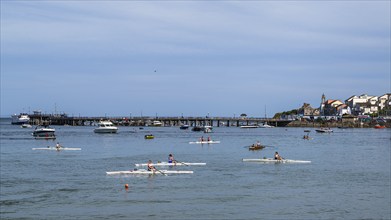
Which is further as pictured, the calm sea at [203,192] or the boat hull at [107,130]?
the boat hull at [107,130]

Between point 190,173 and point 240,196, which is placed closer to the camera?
point 240,196

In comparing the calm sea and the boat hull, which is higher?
the boat hull

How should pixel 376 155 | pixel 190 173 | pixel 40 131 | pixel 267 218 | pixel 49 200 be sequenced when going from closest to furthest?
pixel 267 218
pixel 49 200
pixel 190 173
pixel 376 155
pixel 40 131

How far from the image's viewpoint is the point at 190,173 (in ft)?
190

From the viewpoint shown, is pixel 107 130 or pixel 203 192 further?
pixel 107 130

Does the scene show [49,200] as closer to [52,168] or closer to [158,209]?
[158,209]

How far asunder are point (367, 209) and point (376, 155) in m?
46.8

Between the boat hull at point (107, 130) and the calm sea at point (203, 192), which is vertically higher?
the boat hull at point (107, 130)

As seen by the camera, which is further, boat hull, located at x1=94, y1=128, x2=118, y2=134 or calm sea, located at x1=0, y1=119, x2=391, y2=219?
boat hull, located at x1=94, y1=128, x2=118, y2=134

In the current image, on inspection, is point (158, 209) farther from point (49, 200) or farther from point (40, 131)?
point (40, 131)

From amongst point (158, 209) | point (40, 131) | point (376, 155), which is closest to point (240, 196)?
point (158, 209)

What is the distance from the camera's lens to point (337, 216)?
3788cm

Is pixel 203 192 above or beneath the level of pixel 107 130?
beneath

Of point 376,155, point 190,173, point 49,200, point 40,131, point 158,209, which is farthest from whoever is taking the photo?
point 40,131
